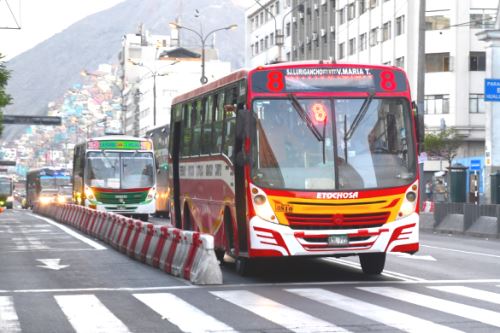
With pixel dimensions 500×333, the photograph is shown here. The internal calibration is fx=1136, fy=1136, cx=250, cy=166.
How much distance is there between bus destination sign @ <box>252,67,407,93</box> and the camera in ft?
52.0

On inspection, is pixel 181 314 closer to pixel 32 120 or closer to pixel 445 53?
pixel 445 53

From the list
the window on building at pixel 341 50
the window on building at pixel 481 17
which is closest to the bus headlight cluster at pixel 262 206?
the window on building at pixel 481 17

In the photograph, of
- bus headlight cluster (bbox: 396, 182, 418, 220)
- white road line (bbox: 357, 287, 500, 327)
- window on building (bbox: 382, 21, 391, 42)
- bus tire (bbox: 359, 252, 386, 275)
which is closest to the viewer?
white road line (bbox: 357, 287, 500, 327)

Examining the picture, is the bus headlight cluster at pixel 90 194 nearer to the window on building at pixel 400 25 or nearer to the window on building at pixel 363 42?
the window on building at pixel 400 25

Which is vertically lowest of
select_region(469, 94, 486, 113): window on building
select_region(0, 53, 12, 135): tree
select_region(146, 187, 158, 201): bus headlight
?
select_region(146, 187, 158, 201): bus headlight

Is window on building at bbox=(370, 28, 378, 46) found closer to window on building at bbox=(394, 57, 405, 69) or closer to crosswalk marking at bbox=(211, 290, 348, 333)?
window on building at bbox=(394, 57, 405, 69)

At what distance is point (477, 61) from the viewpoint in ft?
230

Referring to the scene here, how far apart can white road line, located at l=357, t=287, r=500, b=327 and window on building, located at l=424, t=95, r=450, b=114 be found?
5738 centimetres

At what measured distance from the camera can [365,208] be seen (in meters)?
15.4

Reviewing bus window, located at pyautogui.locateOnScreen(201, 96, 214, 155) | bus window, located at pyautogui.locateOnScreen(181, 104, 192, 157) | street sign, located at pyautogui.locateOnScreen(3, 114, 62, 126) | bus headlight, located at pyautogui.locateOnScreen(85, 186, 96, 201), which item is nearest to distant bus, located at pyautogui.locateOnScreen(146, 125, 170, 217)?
bus headlight, located at pyautogui.locateOnScreen(85, 186, 96, 201)

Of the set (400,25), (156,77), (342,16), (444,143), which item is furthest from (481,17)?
(156,77)

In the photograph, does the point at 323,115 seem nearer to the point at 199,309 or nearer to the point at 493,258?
the point at 199,309

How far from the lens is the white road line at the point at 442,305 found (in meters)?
11.4

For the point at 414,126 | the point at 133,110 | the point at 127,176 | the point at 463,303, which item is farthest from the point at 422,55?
the point at 133,110
